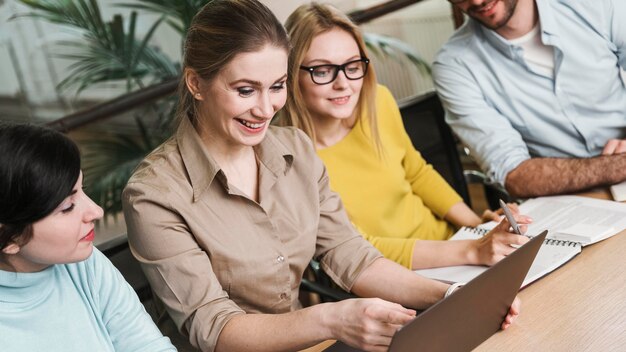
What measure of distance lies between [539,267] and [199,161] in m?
0.75

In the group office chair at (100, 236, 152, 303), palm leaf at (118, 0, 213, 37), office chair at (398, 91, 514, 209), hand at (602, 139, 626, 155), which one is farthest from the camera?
palm leaf at (118, 0, 213, 37)

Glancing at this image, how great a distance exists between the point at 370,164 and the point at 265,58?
0.66 m

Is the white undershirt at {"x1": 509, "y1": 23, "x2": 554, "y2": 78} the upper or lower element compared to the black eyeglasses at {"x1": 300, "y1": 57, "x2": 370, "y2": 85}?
lower

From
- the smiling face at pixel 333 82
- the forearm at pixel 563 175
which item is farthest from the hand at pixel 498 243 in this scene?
the smiling face at pixel 333 82

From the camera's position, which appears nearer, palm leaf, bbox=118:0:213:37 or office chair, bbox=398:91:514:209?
office chair, bbox=398:91:514:209

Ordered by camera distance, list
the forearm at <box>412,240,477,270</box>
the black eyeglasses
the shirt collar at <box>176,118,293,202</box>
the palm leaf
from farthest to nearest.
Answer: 1. the palm leaf
2. the black eyeglasses
3. the forearm at <box>412,240,477,270</box>
4. the shirt collar at <box>176,118,293,202</box>

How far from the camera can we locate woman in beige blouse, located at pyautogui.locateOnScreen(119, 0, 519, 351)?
147 cm

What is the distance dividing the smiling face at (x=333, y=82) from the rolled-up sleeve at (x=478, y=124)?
1.60 ft

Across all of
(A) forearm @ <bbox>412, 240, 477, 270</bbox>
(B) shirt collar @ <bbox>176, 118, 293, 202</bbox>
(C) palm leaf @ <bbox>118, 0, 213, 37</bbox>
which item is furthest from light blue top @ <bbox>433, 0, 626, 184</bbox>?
(C) palm leaf @ <bbox>118, 0, 213, 37</bbox>

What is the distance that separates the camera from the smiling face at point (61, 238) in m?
1.19

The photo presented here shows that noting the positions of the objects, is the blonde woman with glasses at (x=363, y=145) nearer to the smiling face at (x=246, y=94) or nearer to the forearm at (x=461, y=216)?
the forearm at (x=461, y=216)

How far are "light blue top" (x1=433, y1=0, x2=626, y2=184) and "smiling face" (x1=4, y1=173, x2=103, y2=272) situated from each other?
1.39m

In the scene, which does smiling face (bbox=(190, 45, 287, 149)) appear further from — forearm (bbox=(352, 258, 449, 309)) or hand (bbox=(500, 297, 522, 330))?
hand (bbox=(500, 297, 522, 330))

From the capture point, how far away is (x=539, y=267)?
1580mm
